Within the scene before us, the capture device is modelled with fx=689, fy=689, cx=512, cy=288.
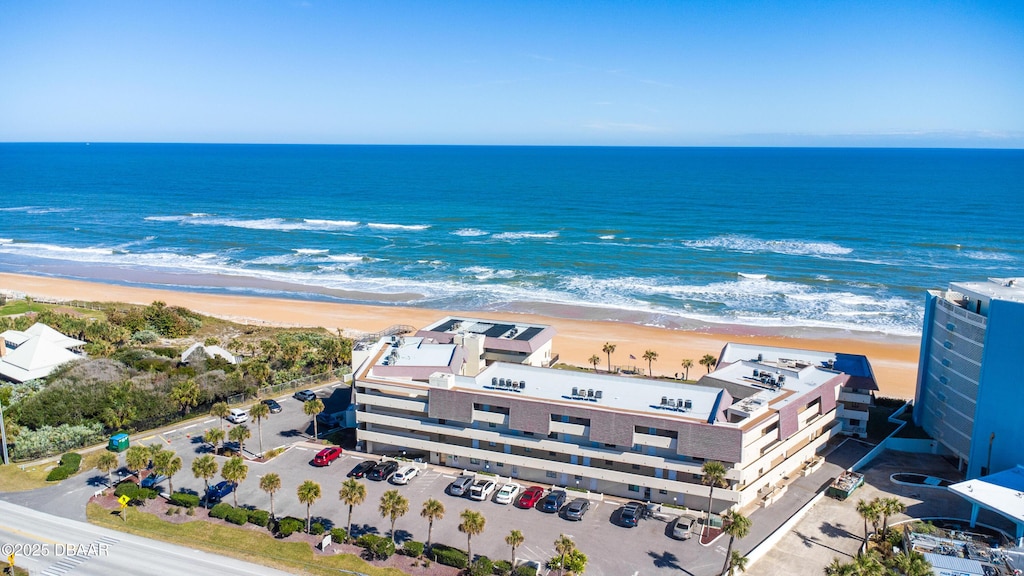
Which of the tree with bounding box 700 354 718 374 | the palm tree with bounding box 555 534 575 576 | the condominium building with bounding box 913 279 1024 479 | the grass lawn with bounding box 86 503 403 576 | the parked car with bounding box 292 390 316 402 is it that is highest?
the condominium building with bounding box 913 279 1024 479

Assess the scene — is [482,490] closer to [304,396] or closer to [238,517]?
[238,517]

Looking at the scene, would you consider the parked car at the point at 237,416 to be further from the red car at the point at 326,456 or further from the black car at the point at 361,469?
the black car at the point at 361,469

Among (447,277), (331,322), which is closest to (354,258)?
(447,277)

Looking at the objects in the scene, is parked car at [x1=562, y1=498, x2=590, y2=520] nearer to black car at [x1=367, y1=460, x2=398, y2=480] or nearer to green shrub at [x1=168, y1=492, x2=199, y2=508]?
black car at [x1=367, y1=460, x2=398, y2=480]

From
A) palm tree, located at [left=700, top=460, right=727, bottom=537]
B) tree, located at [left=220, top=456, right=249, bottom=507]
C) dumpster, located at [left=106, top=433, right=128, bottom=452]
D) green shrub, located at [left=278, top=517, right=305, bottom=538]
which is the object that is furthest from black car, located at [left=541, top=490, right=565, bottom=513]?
dumpster, located at [left=106, top=433, right=128, bottom=452]

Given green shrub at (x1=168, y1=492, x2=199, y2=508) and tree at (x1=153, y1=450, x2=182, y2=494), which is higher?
tree at (x1=153, y1=450, x2=182, y2=494)

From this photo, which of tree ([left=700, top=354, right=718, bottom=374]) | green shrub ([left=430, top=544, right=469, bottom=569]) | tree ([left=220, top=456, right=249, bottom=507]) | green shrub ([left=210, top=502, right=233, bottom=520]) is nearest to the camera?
green shrub ([left=430, top=544, right=469, bottom=569])

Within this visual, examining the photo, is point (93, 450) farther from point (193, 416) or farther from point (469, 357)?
point (469, 357)

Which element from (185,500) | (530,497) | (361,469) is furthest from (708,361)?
(185,500)
